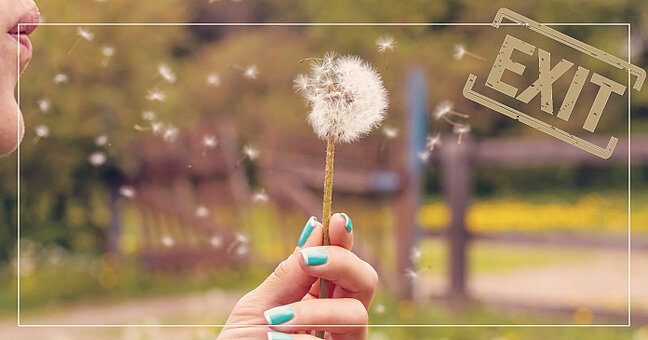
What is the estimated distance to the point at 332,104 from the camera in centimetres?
103

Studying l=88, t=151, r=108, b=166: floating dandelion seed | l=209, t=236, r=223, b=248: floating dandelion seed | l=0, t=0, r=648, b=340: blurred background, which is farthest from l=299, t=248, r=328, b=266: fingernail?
l=88, t=151, r=108, b=166: floating dandelion seed

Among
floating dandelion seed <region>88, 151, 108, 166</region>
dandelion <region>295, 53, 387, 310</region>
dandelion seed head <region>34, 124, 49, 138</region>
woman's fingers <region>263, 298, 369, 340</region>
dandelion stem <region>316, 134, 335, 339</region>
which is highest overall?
floating dandelion seed <region>88, 151, 108, 166</region>

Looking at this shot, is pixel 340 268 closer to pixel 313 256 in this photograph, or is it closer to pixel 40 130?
pixel 313 256

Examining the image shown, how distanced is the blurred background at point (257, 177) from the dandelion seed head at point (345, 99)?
2.47m

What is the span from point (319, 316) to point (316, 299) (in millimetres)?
35

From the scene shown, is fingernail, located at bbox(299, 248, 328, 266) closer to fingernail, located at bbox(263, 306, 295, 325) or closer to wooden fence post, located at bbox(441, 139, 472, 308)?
fingernail, located at bbox(263, 306, 295, 325)

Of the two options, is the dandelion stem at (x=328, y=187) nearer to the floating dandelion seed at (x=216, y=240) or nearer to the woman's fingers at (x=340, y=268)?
the woman's fingers at (x=340, y=268)

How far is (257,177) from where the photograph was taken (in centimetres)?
664

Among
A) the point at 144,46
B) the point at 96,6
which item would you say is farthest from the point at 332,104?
the point at 144,46

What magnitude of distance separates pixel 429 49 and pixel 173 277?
339 centimetres

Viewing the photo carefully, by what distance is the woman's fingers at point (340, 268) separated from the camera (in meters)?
1.08

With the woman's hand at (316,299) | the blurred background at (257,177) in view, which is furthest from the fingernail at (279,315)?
the blurred background at (257,177)

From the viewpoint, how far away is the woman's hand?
3.58 feet

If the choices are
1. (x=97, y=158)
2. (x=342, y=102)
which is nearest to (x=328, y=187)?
(x=342, y=102)
